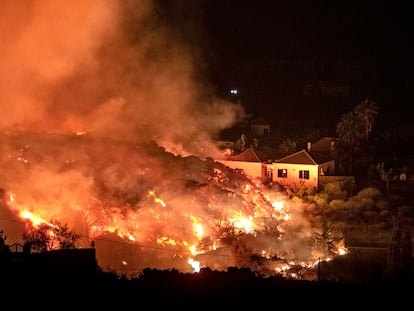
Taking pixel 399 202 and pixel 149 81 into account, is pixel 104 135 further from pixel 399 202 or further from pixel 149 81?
pixel 399 202

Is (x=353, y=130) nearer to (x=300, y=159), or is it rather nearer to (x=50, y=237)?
(x=300, y=159)

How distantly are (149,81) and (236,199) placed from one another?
14.0m

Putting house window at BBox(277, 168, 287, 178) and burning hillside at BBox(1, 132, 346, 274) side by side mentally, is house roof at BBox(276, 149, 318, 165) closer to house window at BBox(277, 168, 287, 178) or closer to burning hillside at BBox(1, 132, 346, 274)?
house window at BBox(277, 168, 287, 178)

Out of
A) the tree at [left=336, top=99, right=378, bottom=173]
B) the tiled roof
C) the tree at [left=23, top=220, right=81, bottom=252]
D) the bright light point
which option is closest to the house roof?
the tiled roof

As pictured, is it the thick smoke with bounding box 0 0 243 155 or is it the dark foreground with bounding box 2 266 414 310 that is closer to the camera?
the dark foreground with bounding box 2 266 414 310

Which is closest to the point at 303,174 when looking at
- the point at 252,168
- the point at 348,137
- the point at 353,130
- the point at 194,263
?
the point at 252,168

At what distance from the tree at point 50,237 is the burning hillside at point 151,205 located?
1094 millimetres

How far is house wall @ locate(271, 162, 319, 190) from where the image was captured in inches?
1054

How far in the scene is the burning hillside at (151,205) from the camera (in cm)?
2039

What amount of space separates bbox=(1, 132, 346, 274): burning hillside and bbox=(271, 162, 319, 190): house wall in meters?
1.99

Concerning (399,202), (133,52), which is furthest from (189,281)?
(133,52)

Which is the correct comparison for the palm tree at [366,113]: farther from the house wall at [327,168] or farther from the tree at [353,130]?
the house wall at [327,168]

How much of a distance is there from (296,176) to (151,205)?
8206 mm

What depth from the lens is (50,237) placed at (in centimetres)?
1939
